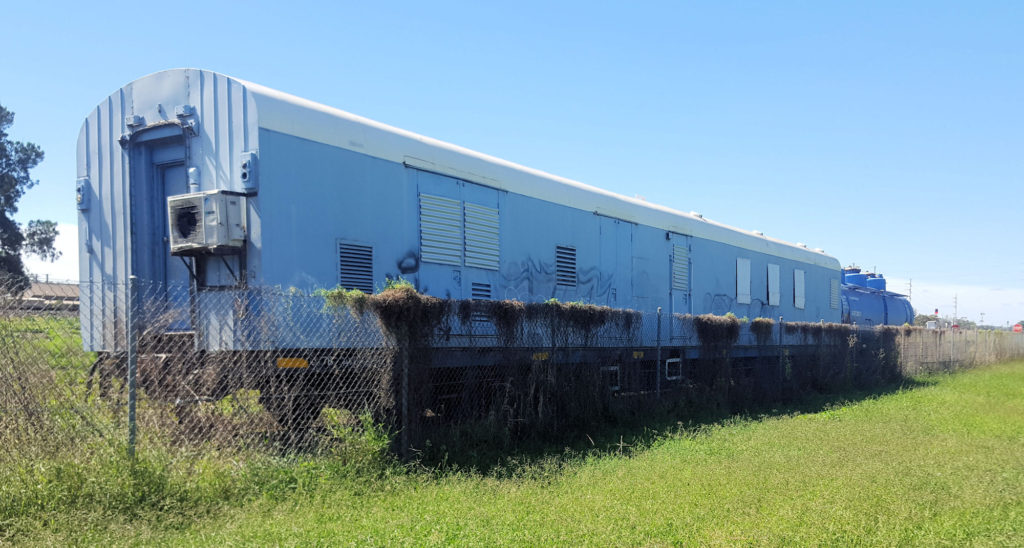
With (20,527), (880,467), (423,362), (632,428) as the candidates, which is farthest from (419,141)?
(880,467)

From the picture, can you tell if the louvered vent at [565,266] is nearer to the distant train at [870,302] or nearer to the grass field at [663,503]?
the grass field at [663,503]

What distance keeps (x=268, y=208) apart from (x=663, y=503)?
4.47 m

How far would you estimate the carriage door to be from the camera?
7371 millimetres

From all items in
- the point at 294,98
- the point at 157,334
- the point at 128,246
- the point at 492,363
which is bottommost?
the point at 492,363

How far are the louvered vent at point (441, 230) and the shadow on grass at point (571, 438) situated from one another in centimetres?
223

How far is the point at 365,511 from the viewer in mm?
5336

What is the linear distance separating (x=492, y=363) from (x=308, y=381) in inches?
90.6

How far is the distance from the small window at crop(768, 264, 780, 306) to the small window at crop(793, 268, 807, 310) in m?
1.25

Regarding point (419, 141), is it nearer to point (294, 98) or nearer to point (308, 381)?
A: point (294, 98)

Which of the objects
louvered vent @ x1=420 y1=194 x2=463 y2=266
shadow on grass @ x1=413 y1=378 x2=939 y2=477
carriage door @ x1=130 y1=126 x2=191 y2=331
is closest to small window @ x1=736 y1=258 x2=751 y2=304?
shadow on grass @ x1=413 y1=378 x2=939 y2=477

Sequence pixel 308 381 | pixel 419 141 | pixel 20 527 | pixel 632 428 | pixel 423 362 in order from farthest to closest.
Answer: pixel 632 428
pixel 419 141
pixel 423 362
pixel 308 381
pixel 20 527

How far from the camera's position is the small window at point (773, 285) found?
56.4 ft

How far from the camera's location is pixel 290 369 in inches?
251

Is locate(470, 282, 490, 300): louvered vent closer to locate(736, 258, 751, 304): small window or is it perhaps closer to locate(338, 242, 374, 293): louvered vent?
locate(338, 242, 374, 293): louvered vent
